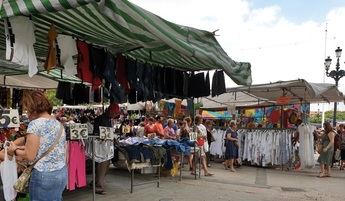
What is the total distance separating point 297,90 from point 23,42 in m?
11.7

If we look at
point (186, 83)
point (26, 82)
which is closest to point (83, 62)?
point (186, 83)

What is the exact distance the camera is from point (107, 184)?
31.7 feet

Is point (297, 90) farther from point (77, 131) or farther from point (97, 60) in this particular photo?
point (77, 131)

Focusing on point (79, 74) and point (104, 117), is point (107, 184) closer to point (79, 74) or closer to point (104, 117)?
point (104, 117)

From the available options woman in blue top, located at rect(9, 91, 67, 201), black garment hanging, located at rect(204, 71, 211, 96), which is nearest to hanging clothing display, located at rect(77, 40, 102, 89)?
woman in blue top, located at rect(9, 91, 67, 201)

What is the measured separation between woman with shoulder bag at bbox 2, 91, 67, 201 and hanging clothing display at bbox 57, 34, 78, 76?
2.05m

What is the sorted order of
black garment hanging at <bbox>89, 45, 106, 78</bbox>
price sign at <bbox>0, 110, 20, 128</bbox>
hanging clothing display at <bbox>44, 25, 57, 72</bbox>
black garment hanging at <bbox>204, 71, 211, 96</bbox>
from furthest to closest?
black garment hanging at <bbox>204, 71, 211, 96</bbox>, black garment hanging at <bbox>89, 45, 106, 78</bbox>, price sign at <bbox>0, 110, 20, 128</bbox>, hanging clothing display at <bbox>44, 25, 57, 72</bbox>

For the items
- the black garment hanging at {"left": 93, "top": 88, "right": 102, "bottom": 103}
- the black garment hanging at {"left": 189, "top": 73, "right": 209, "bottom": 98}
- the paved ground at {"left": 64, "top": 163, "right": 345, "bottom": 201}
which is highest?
the black garment hanging at {"left": 189, "top": 73, "right": 209, "bottom": 98}

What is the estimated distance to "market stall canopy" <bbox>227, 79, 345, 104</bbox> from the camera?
1338 centimetres

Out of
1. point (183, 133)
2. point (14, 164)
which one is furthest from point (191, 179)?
point (14, 164)

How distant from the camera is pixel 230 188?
10070mm

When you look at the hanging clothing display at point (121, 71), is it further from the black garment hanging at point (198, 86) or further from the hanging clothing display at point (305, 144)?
the hanging clothing display at point (305, 144)

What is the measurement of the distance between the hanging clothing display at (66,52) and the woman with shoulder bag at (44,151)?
2.05 meters

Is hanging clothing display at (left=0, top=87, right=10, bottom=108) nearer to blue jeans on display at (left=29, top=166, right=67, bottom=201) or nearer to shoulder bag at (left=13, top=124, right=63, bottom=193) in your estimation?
shoulder bag at (left=13, top=124, right=63, bottom=193)
